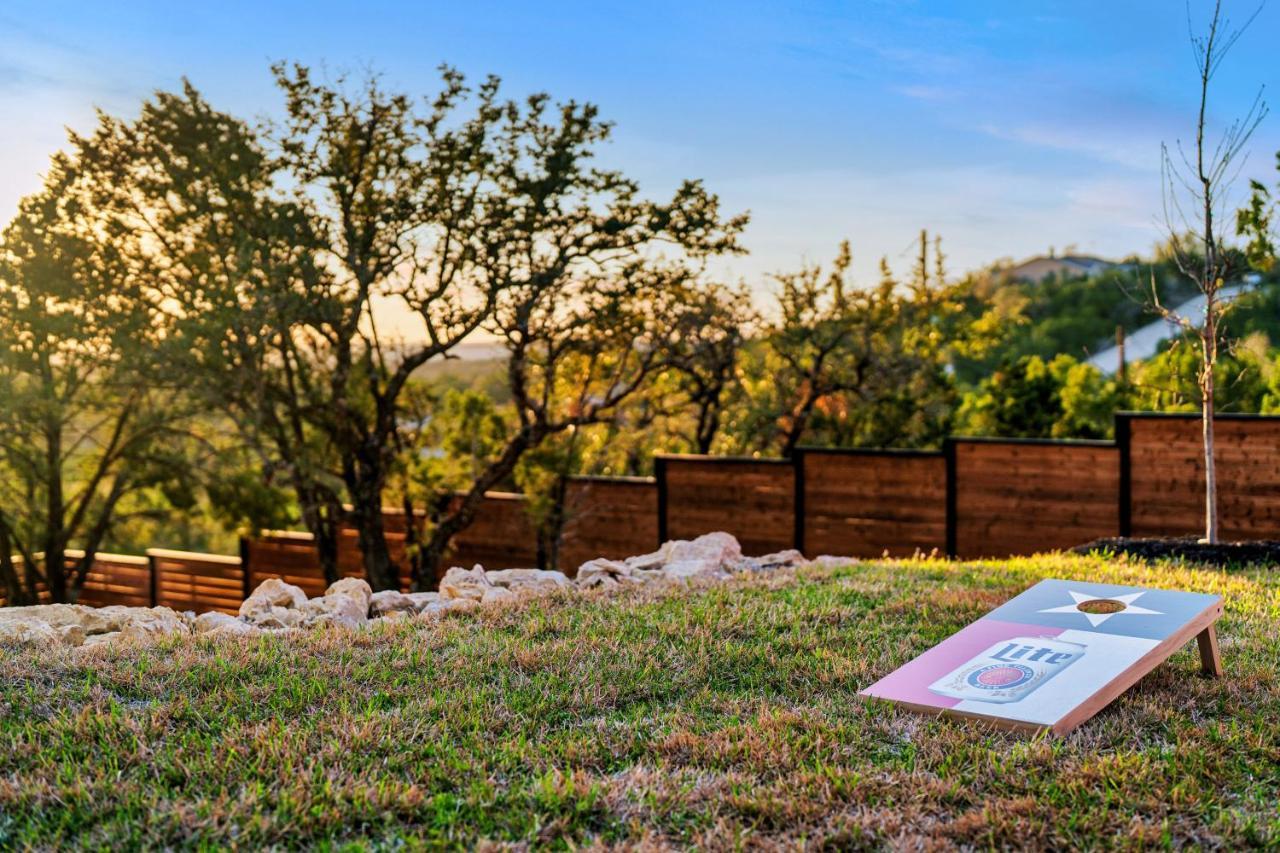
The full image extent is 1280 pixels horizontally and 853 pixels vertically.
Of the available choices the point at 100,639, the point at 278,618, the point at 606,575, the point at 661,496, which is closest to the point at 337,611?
the point at 278,618

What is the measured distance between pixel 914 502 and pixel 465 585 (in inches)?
243

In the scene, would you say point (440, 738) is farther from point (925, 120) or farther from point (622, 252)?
point (925, 120)

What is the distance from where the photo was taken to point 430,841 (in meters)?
3.13

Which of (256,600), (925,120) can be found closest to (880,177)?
(925,120)

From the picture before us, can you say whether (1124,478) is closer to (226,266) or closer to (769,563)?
(769,563)

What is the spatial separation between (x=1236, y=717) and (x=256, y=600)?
218 inches

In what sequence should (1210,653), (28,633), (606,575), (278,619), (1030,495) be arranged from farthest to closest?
1. (1030,495)
2. (606,575)
3. (278,619)
4. (28,633)
5. (1210,653)

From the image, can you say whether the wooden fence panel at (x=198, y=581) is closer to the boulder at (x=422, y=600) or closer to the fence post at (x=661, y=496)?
the fence post at (x=661, y=496)

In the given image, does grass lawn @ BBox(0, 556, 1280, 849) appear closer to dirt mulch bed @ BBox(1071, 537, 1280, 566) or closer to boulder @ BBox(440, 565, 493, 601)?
boulder @ BBox(440, 565, 493, 601)

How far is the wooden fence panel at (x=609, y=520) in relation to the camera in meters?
13.8

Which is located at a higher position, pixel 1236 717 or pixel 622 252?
pixel 622 252

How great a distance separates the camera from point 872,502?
12305 millimetres

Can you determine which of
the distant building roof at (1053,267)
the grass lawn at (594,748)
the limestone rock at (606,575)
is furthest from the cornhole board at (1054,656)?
the distant building roof at (1053,267)

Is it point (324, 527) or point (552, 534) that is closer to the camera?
point (552, 534)
